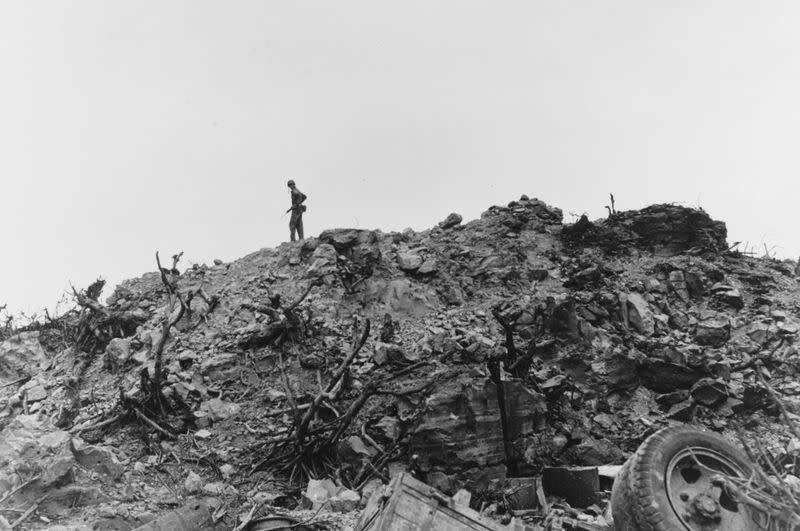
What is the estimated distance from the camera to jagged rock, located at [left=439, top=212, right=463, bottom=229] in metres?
13.6

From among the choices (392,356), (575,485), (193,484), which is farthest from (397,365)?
(575,485)

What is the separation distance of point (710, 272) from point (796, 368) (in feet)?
9.73

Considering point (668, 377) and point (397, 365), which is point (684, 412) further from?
point (397, 365)

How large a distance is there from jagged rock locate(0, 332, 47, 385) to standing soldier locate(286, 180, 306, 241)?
536 centimetres

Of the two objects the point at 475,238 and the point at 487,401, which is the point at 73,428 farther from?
the point at 475,238

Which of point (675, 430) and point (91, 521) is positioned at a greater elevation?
point (675, 430)

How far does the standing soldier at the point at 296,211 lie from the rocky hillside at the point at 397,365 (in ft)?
2.14

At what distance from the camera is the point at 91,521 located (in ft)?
15.7

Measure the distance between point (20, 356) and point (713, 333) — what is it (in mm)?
12205

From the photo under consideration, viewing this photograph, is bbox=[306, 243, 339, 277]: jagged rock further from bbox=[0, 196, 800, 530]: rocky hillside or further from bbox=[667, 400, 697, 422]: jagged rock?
bbox=[667, 400, 697, 422]: jagged rock

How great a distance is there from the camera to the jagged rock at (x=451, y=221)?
1363 cm

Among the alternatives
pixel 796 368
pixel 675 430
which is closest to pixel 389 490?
pixel 675 430

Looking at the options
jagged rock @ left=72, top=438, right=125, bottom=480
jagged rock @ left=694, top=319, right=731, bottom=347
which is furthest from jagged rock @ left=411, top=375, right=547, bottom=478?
jagged rock @ left=694, top=319, right=731, bottom=347

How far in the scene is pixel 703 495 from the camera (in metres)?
3.96
